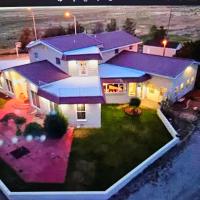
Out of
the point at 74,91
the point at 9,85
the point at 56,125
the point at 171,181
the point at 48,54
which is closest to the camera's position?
the point at 171,181

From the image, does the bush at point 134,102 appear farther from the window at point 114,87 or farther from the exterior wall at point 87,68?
the exterior wall at point 87,68

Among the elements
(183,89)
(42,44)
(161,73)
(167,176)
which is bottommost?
(167,176)

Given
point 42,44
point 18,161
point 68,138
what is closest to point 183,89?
point 68,138

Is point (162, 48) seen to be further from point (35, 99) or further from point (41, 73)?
point (35, 99)

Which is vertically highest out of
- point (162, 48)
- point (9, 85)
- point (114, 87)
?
point (162, 48)

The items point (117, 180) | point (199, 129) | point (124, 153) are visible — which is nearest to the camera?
point (117, 180)

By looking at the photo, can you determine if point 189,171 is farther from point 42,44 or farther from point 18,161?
point 42,44

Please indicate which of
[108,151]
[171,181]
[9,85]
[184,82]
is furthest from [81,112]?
[184,82]

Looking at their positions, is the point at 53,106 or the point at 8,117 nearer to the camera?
the point at 53,106
